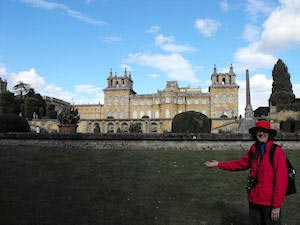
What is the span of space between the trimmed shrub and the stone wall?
328 centimetres

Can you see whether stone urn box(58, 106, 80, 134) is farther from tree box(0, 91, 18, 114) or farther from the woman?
tree box(0, 91, 18, 114)

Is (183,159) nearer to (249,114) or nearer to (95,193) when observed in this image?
(95,193)

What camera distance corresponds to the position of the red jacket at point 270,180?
128 inches

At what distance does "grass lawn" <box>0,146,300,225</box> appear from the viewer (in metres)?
5.46

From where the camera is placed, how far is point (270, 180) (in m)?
3.38

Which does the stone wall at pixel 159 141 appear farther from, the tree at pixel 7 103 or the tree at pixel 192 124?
the tree at pixel 7 103

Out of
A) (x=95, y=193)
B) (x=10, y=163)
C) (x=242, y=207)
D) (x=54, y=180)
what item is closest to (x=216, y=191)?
(x=242, y=207)

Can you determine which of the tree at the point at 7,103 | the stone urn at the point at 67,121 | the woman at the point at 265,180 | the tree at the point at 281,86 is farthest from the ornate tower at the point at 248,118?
the tree at the point at 7,103

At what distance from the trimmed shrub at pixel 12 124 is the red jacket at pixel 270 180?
15430 mm

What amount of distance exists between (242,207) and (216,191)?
3.43 ft

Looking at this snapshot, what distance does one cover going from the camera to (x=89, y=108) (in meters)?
75.7

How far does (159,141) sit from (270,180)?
31.8 feet

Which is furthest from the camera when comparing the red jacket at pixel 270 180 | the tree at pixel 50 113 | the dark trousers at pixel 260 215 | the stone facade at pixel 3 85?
the stone facade at pixel 3 85

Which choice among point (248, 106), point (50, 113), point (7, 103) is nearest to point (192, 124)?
point (248, 106)
